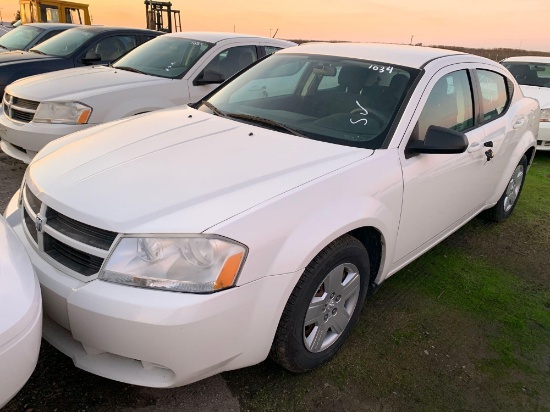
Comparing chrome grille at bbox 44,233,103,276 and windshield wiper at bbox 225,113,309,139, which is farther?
windshield wiper at bbox 225,113,309,139

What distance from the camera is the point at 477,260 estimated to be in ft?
12.7

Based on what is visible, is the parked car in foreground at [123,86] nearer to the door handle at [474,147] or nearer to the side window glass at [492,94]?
the side window glass at [492,94]

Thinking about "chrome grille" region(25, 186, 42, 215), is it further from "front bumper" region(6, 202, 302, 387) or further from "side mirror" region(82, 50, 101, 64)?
"side mirror" region(82, 50, 101, 64)

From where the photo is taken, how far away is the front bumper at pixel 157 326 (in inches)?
68.4

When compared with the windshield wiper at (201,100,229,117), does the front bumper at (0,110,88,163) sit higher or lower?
lower

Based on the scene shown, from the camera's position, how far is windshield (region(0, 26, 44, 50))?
29.3ft

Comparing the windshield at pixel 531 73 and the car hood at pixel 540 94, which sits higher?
the windshield at pixel 531 73

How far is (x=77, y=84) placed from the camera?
4.89 m

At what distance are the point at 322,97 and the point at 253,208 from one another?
55.8 inches

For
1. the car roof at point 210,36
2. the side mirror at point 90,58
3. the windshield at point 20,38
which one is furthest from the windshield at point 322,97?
the windshield at point 20,38

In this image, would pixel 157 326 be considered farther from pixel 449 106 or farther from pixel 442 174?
pixel 449 106

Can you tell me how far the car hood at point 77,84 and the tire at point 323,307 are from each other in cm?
346

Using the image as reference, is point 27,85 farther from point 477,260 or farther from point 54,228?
point 477,260

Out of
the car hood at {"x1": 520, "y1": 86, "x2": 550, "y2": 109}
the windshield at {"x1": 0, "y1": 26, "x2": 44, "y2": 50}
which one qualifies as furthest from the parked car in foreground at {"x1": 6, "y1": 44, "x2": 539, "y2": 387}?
the windshield at {"x1": 0, "y1": 26, "x2": 44, "y2": 50}
